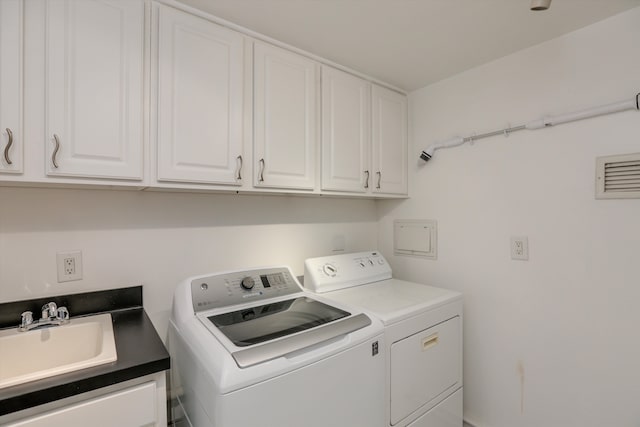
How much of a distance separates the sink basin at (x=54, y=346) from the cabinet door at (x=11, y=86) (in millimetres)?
608

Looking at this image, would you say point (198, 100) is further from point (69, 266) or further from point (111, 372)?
point (111, 372)

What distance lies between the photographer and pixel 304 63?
65.6 inches

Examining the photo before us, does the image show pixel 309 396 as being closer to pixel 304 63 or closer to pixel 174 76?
pixel 174 76

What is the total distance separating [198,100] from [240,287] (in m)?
0.86

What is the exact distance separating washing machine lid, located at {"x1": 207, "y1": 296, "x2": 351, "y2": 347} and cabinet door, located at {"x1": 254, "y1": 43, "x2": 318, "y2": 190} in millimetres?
586

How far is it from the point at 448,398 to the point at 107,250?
184 centimetres

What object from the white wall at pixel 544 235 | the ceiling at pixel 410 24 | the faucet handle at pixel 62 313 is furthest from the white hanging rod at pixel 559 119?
the faucet handle at pixel 62 313

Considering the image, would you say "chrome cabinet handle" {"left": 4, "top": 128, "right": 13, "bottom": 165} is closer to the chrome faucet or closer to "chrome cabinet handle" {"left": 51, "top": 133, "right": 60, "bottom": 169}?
"chrome cabinet handle" {"left": 51, "top": 133, "right": 60, "bottom": 169}

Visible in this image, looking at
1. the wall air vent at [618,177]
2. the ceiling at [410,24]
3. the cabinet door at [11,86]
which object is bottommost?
the wall air vent at [618,177]

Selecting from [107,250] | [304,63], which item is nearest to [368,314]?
[107,250]

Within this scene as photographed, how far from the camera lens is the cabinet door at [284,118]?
150 cm

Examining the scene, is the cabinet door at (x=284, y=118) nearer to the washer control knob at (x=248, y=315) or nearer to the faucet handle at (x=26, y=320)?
the washer control knob at (x=248, y=315)

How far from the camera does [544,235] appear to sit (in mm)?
1608

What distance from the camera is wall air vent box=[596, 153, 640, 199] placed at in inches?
52.8
